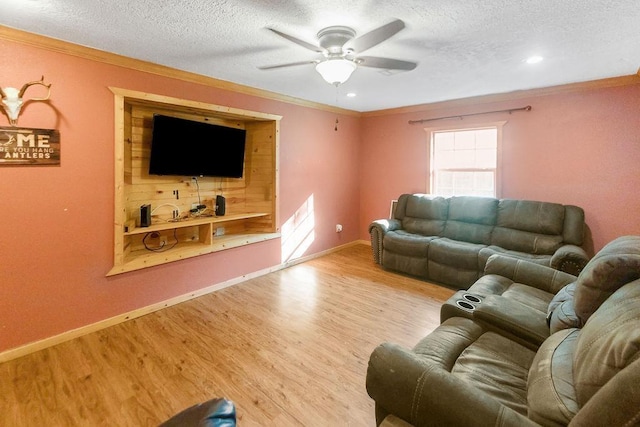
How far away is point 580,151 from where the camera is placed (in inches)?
148

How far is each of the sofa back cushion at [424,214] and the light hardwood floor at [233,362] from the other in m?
1.10

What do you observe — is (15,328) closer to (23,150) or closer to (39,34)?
(23,150)

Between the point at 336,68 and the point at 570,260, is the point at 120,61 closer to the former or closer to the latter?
the point at 336,68

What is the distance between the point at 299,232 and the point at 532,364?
12.1 feet

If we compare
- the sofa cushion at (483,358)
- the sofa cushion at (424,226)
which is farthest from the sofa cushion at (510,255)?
the sofa cushion at (483,358)

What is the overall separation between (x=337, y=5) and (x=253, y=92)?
2.20 m

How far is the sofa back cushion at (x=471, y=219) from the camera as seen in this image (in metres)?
4.07

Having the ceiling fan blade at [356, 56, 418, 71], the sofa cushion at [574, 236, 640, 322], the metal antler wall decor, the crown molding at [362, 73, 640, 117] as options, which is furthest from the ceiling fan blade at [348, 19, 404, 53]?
the crown molding at [362, 73, 640, 117]

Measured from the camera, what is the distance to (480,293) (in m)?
2.29

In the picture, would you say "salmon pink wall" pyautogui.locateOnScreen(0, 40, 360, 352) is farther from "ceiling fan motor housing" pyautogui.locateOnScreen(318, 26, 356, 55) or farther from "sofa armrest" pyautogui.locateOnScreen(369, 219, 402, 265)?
"sofa armrest" pyautogui.locateOnScreen(369, 219, 402, 265)

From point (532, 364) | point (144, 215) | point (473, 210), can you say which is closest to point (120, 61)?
point (144, 215)

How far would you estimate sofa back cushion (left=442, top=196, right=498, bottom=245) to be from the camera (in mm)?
4070

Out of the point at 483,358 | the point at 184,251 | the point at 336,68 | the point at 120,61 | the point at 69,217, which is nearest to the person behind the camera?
the point at 483,358

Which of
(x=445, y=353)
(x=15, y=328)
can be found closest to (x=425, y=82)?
(x=445, y=353)
